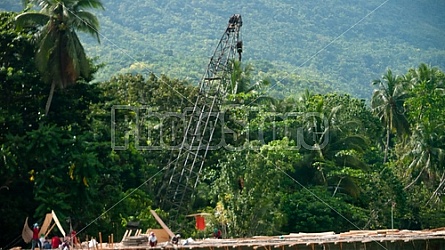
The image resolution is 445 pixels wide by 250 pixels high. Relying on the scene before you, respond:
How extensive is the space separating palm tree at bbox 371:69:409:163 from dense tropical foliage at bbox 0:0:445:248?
16 cm

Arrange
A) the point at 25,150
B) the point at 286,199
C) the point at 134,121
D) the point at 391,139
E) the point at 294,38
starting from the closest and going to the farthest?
1. the point at 25,150
2. the point at 286,199
3. the point at 134,121
4. the point at 391,139
5. the point at 294,38

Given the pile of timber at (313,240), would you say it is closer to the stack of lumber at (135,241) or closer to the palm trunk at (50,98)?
the stack of lumber at (135,241)

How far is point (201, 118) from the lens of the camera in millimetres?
51250

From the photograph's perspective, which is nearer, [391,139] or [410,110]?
[410,110]

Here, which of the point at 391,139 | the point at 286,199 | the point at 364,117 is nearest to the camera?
the point at 286,199

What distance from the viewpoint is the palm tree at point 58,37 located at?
41.5 meters

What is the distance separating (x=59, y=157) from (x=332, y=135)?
23.2 meters

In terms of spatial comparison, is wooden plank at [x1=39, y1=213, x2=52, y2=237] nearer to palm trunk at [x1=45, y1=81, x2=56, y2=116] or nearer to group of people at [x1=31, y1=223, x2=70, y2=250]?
group of people at [x1=31, y1=223, x2=70, y2=250]

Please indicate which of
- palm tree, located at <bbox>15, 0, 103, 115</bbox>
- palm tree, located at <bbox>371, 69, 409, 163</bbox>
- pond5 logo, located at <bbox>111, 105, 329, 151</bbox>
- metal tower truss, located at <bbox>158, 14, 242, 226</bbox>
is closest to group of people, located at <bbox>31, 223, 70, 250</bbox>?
palm tree, located at <bbox>15, 0, 103, 115</bbox>

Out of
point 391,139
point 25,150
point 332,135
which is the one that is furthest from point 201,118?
point 391,139

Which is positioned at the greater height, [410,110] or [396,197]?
[410,110]

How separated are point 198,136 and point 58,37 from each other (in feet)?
40.6

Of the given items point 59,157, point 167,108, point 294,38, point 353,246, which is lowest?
point 353,246

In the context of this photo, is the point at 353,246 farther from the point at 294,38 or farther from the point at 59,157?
the point at 294,38
